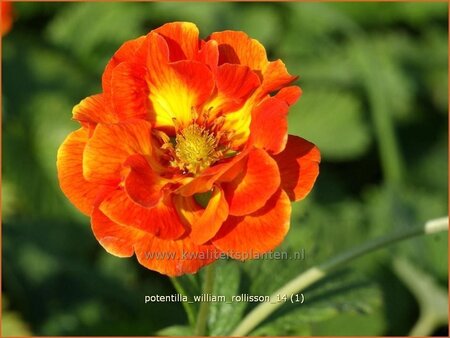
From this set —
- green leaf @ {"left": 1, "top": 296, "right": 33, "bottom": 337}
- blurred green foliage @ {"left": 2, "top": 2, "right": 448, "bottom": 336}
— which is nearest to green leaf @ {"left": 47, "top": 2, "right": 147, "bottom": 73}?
blurred green foliage @ {"left": 2, "top": 2, "right": 448, "bottom": 336}

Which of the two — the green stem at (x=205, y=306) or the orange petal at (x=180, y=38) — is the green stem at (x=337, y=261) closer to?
the green stem at (x=205, y=306)

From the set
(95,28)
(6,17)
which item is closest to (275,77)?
(6,17)

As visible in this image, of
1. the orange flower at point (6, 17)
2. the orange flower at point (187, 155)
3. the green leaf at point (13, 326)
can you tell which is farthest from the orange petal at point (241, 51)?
the orange flower at point (6, 17)

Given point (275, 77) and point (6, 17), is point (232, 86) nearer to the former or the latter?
point (275, 77)

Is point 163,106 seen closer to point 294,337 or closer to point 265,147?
point 265,147

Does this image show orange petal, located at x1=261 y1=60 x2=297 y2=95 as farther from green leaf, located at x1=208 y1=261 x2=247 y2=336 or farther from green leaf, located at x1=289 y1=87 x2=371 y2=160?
green leaf, located at x1=289 y1=87 x2=371 y2=160
